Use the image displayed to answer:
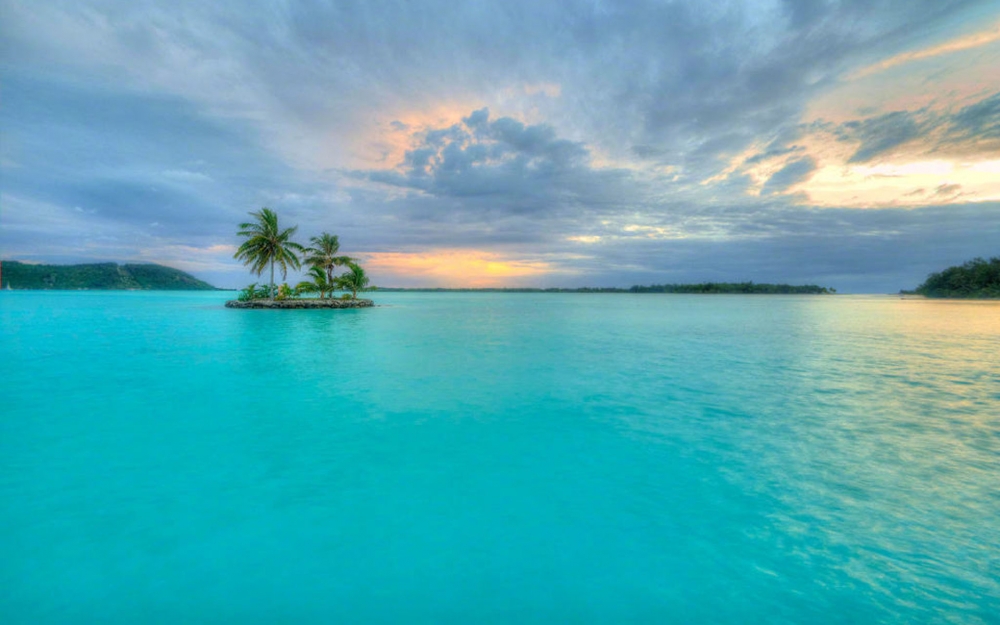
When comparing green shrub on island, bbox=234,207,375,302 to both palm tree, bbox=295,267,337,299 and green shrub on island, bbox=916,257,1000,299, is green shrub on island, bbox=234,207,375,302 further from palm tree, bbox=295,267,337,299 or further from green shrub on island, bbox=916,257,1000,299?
green shrub on island, bbox=916,257,1000,299

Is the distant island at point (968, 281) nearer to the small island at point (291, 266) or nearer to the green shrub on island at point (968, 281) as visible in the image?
the green shrub on island at point (968, 281)

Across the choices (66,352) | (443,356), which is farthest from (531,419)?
(66,352)

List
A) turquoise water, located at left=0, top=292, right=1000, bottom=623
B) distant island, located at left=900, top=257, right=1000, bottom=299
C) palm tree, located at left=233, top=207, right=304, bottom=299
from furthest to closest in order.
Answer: distant island, located at left=900, top=257, right=1000, bottom=299, palm tree, located at left=233, top=207, right=304, bottom=299, turquoise water, located at left=0, top=292, right=1000, bottom=623

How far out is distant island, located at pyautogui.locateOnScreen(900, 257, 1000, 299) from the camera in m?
86.4

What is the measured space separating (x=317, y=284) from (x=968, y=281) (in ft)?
448

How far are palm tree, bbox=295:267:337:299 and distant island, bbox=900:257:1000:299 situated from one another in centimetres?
12660

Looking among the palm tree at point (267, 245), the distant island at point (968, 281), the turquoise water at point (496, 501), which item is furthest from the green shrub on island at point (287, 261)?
the distant island at point (968, 281)

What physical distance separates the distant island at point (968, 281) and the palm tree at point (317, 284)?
126598 mm

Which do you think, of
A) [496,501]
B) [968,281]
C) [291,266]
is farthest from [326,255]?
[968,281]

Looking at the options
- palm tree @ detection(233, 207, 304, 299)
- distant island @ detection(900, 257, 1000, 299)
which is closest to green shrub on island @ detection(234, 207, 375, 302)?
palm tree @ detection(233, 207, 304, 299)

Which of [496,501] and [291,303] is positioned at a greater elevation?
[291,303]

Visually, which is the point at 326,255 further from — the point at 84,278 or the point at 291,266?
the point at 84,278

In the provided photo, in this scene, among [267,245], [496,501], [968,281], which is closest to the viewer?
[496,501]

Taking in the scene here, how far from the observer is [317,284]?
46062mm
